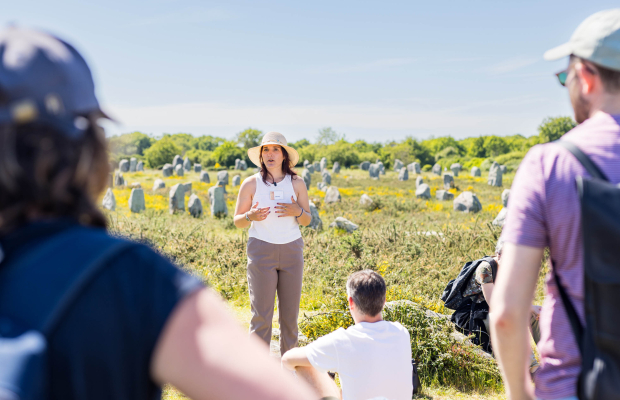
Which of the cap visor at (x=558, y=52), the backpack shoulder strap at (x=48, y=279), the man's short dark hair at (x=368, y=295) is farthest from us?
the man's short dark hair at (x=368, y=295)

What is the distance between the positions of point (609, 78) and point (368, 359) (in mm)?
1668

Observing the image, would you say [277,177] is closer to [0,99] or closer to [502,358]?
[502,358]

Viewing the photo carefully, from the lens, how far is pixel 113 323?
2.18ft

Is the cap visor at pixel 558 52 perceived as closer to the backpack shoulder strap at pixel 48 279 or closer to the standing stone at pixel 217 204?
the backpack shoulder strap at pixel 48 279

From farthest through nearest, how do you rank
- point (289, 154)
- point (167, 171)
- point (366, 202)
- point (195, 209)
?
point (167, 171), point (366, 202), point (195, 209), point (289, 154)

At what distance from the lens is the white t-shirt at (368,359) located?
240 cm

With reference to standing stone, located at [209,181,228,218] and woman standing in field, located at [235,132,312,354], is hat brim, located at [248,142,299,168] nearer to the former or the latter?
woman standing in field, located at [235,132,312,354]

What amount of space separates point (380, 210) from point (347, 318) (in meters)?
11.5

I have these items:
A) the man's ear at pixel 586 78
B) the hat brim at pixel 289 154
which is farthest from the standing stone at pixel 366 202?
the man's ear at pixel 586 78

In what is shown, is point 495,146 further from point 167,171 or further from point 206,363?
point 206,363

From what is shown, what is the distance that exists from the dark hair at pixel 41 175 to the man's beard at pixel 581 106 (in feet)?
4.37

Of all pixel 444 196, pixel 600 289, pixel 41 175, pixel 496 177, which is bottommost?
pixel 444 196

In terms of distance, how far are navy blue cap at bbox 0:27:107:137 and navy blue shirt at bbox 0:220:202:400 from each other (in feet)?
0.54

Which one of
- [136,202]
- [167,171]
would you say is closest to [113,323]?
[136,202]
